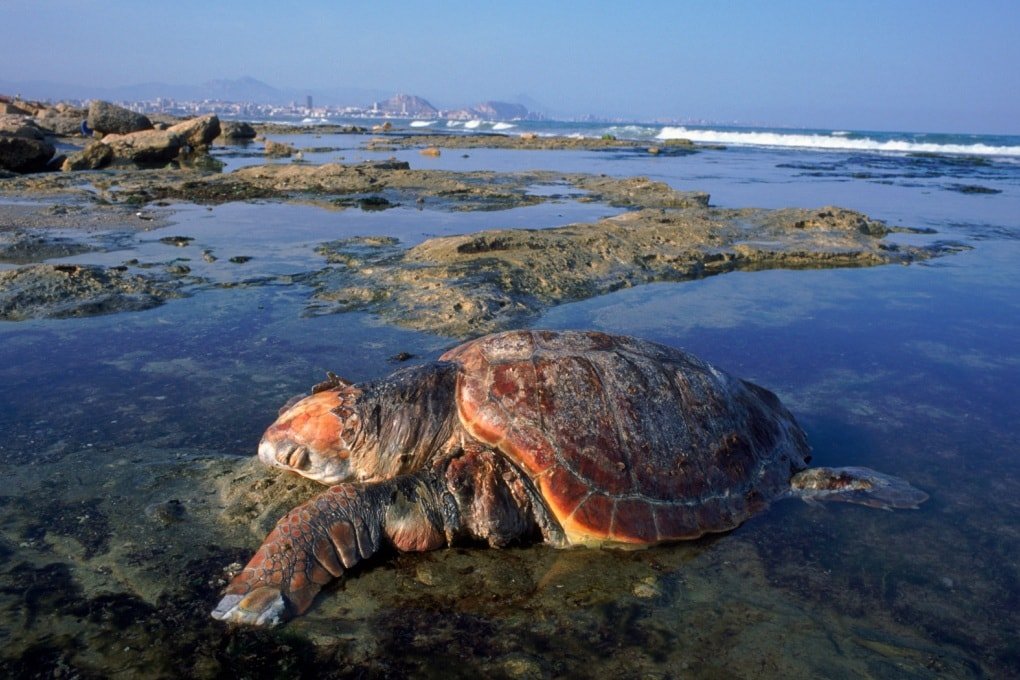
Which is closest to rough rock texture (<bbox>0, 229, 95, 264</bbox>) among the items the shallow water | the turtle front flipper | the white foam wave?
the shallow water

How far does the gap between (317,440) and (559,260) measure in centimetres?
531

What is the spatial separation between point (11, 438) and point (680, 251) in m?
7.67


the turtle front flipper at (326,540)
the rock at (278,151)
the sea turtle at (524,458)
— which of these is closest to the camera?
the turtle front flipper at (326,540)

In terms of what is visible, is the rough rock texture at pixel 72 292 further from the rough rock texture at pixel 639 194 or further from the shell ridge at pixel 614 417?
the rough rock texture at pixel 639 194

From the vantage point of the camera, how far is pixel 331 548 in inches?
109

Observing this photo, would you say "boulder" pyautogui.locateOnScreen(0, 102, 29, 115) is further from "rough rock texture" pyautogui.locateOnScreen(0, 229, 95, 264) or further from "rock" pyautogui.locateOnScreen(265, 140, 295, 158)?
"rough rock texture" pyautogui.locateOnScreen(0, 229, 95, 264)

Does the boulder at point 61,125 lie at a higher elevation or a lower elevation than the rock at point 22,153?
higher

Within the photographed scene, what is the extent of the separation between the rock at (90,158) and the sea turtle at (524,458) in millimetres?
19112

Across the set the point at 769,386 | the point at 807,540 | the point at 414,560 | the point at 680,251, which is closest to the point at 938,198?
the point at 680,251

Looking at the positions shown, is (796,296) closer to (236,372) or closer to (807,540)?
(807,540)

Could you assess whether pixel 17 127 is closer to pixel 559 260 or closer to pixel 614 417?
pixel 559 260

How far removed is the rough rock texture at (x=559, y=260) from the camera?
260 inches

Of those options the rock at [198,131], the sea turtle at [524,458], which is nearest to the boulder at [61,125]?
the rock at [198,131]

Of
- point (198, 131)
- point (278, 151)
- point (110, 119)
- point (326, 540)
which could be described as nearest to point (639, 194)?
point (326, 540)
